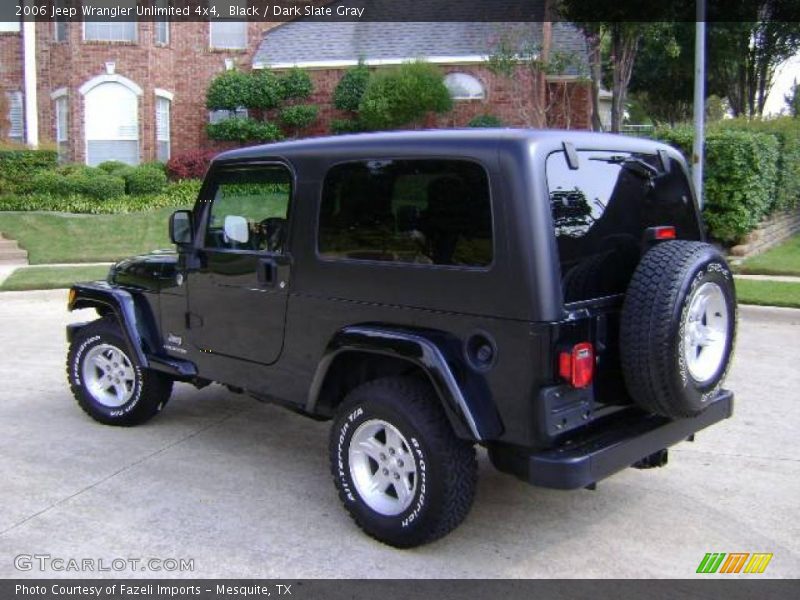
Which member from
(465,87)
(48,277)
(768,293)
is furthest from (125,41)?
(768,293)

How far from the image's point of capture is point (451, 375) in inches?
139

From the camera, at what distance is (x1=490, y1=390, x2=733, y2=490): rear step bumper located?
11.1 feet

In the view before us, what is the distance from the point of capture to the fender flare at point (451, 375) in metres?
3.50

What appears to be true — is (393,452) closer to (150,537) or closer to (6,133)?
(150,537)

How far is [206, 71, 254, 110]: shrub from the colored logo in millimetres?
21016

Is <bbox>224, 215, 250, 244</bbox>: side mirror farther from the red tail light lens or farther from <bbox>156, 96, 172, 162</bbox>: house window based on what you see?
<bbox>156, 96, 172, 162</bbox>: house window

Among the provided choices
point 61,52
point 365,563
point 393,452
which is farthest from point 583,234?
point 61,52

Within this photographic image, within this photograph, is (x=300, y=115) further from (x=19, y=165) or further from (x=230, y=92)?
(x=19, y=165)

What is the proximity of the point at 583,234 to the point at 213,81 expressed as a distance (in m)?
21.4

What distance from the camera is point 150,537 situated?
4.04 m

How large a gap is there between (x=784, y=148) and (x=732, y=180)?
10.8ft

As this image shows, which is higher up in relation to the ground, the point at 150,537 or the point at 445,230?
the point at 445,230

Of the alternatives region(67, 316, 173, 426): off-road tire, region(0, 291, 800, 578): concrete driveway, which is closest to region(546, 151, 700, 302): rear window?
region(0, 291, 800, 578): concrete driveway

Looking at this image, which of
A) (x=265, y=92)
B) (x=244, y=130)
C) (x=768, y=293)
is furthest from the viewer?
(x=265, y=92)
